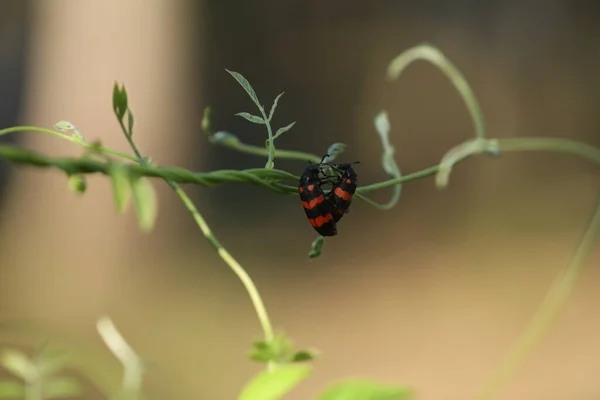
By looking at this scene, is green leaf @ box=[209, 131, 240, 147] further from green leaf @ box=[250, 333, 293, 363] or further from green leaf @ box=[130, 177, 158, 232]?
green leaf @ box=[130, 177, 158, 232]

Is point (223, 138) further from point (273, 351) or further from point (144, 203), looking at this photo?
point (144, 203)

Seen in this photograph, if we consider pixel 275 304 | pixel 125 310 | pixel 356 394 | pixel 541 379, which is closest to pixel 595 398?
pixel 541 379

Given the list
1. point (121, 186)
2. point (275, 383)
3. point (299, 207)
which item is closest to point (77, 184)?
point (121, 186)

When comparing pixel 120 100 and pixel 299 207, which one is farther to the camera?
pixel 299 207

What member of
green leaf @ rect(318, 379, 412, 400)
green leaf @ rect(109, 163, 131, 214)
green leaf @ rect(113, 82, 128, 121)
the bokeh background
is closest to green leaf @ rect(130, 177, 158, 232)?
green leaf @ rect(109, 163, 131, 214)

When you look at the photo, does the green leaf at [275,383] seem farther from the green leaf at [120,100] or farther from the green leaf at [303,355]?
the green leaf at [120,100]
